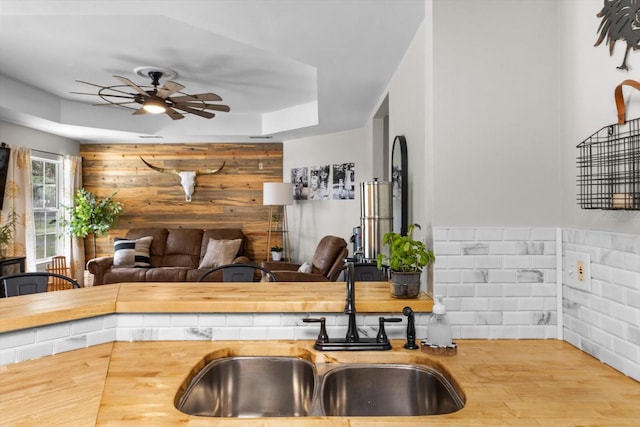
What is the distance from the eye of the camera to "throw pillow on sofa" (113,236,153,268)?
599 cm

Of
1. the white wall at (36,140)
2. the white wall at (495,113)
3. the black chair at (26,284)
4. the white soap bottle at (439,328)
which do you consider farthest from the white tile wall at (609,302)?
the white wall at (36,140)

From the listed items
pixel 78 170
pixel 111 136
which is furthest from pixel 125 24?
pixel 78 170

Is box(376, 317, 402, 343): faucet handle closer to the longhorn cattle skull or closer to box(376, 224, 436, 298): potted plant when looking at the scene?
box(376, 224, 436, 298): potted plant

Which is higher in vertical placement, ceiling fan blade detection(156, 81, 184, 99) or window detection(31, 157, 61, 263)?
ceiling fan blade detection(156, 81, 184, 99)

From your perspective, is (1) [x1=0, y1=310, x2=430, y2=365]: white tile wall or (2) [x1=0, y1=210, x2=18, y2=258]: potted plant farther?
Result: (2) [x1=0, y1=210, x2=18, y2=258]: potted plant

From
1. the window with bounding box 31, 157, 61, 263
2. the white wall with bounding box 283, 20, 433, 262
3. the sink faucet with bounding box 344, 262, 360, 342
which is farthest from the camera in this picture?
the window with bounding box 31, 157, 61, 263

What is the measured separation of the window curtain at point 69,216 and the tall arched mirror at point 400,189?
5263mm

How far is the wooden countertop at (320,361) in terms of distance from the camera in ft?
3.52

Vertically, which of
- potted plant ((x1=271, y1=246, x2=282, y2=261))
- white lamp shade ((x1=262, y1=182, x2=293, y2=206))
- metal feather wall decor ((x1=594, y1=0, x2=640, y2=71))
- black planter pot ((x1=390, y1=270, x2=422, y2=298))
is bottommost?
potted plant ((x1=271, y1=246, x2=282, y2=261))

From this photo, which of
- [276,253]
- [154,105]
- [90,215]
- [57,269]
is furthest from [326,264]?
[57,269]

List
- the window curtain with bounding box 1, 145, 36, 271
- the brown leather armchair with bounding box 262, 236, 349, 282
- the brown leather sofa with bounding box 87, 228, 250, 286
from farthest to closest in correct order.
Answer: the brown leather sofa with bounding box 87, 228, 250, 286
the window curtain with bounding box 1, 145, 36, 271
the brown leather armchair with bounding box 262, 236, 349, 282

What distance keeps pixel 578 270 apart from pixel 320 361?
0.95 m

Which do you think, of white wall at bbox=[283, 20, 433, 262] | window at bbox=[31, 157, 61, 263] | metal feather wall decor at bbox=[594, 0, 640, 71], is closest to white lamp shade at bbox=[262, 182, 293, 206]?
white wall at bbox=[283, 20, 433, 262]

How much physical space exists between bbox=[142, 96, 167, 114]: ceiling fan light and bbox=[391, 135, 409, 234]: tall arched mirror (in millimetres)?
2285
